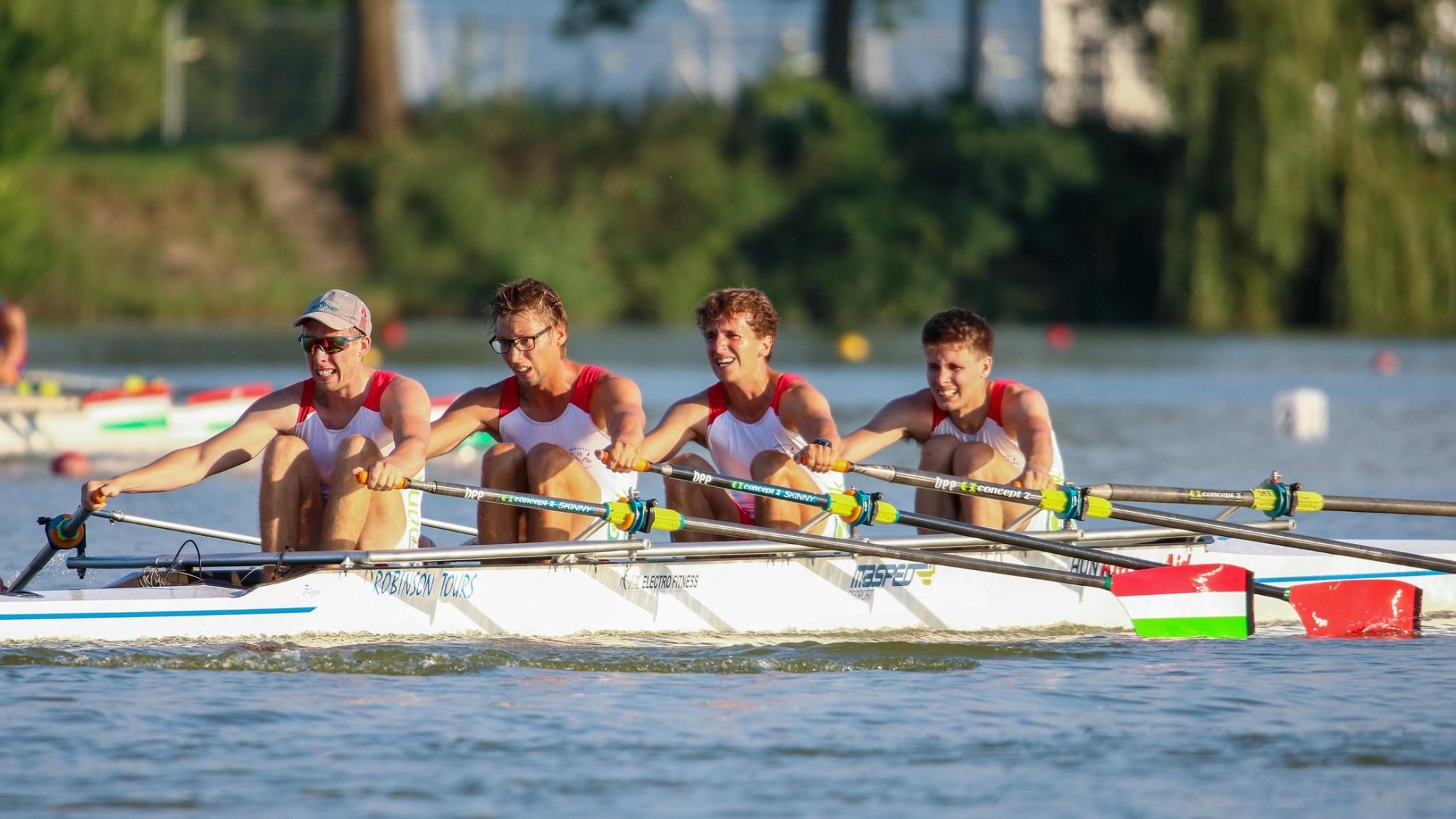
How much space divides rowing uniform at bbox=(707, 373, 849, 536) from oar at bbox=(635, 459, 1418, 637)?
23cm

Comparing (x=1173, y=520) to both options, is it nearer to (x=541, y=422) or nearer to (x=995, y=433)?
(x=995, y=433)

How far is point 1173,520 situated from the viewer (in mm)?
7895

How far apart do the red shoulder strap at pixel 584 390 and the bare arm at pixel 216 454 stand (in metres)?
1.05

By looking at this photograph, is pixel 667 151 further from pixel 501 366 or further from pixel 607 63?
pixel 501 366

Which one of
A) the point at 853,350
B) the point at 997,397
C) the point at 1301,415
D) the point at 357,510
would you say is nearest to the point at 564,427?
the point at 357,510

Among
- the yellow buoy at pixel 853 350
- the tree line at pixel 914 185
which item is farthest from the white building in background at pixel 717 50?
the yellow buoy at pixel 853 350

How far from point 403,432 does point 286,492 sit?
1.58 feet

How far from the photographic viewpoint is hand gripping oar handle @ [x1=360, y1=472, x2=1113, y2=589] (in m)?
7.20

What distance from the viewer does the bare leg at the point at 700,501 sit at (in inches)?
316

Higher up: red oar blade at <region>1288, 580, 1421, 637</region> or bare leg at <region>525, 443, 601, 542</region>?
bare leg at <region>525, 443, 601, 542</region>

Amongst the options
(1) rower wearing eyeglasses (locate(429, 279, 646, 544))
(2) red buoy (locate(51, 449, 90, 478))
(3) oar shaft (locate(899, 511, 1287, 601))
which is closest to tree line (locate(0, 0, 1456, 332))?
(2) red buoy (locate(51, 449, 90, 478))

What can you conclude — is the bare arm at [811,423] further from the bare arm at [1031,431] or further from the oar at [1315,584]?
the bare arm at [1031,431]

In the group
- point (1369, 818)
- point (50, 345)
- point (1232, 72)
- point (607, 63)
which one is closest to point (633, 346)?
point (50, 345)

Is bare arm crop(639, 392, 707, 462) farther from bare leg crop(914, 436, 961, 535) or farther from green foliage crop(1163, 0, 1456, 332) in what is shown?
green foliage crop(1163, 0, 1456, 332)
